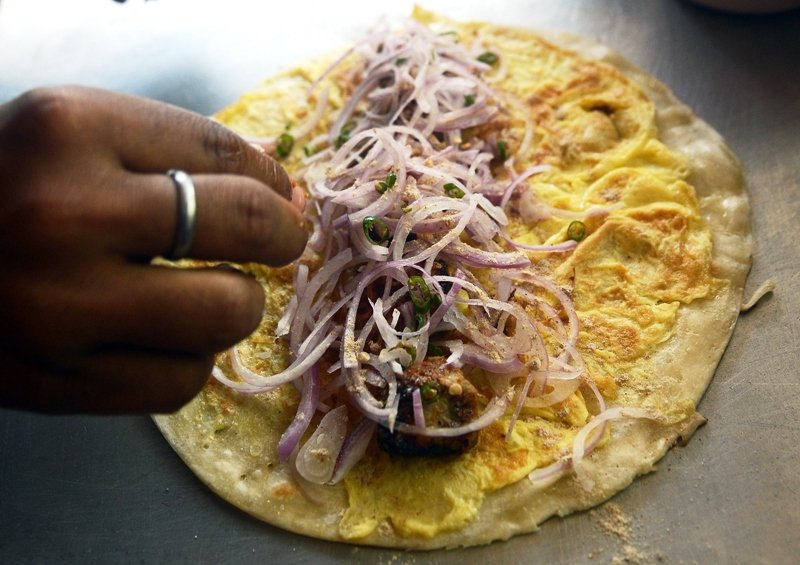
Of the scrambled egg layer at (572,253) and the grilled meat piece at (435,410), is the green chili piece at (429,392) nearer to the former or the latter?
the grilled meat piece at (435,410)

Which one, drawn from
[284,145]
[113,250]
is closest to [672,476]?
[113,250]

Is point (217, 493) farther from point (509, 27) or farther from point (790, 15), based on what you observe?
point (790, 15)

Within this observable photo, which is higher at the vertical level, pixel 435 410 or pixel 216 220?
pixel 216 220

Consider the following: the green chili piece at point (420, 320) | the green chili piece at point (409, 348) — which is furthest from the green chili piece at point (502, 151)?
the green chili piece at point (409, 348)

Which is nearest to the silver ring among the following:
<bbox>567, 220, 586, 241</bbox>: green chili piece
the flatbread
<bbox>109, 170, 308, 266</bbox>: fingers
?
<bbox>109, 170, 308, 266</bbox>: fingers

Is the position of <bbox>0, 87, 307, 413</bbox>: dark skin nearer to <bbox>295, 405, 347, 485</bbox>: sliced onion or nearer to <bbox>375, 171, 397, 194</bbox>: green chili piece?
<bbox>295, 405, 347, 485</bbox>: sliced onion

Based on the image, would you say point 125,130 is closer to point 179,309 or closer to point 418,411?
point 179,309
